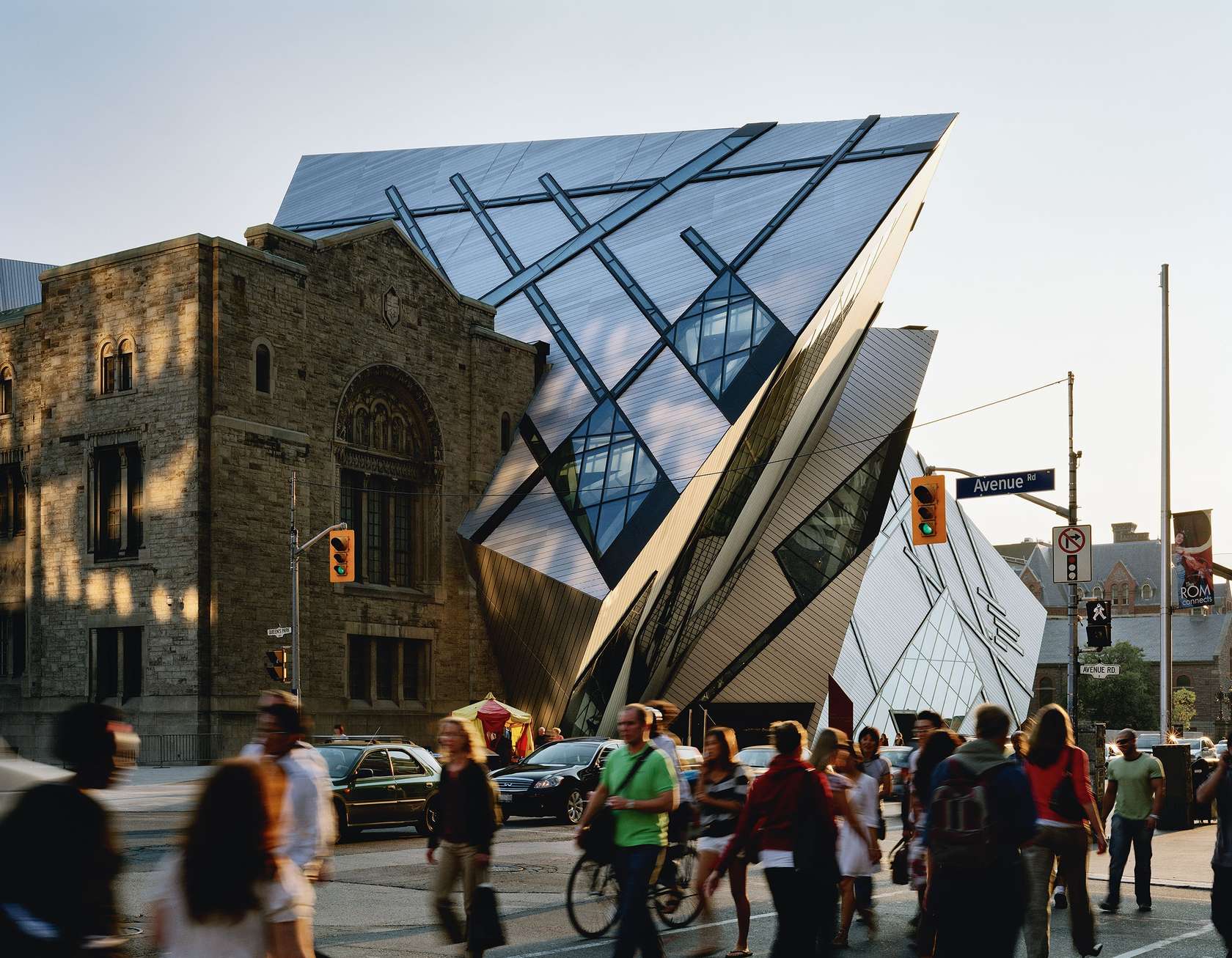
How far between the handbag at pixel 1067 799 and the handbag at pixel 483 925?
4.30 m

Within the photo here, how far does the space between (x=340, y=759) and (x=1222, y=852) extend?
1574 cm

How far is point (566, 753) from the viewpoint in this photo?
86.4 ft

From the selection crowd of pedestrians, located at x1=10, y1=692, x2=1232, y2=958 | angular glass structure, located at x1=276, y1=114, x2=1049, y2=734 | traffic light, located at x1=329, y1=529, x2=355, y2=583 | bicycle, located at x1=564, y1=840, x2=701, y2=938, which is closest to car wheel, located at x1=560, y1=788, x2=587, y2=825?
traffic light, located at x1=329, y1=529, x2=355, y2=583

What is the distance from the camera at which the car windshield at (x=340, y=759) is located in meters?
21.4

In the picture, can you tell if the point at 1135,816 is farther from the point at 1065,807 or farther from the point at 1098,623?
the point at 1098,623

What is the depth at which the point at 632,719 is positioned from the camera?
380 inches

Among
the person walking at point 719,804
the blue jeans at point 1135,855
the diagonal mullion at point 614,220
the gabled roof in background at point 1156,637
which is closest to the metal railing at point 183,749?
the diagonal mullion at point 614,220

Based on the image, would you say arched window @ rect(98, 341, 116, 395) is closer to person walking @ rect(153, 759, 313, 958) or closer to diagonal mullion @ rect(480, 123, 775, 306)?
diagonal mullion @ rect(480, 123, 775, 306)

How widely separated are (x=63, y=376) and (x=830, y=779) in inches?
1290

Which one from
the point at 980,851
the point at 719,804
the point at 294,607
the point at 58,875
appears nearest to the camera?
the point at 58,875

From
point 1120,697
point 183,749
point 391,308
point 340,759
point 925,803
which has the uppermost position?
point 391,308

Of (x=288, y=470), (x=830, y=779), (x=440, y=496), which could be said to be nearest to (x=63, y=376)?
(x=288, y=470)

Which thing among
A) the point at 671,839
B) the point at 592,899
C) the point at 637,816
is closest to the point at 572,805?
the point at 671,839

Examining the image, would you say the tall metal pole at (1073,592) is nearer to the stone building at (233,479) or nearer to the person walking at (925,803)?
the person walking at (925,803)
